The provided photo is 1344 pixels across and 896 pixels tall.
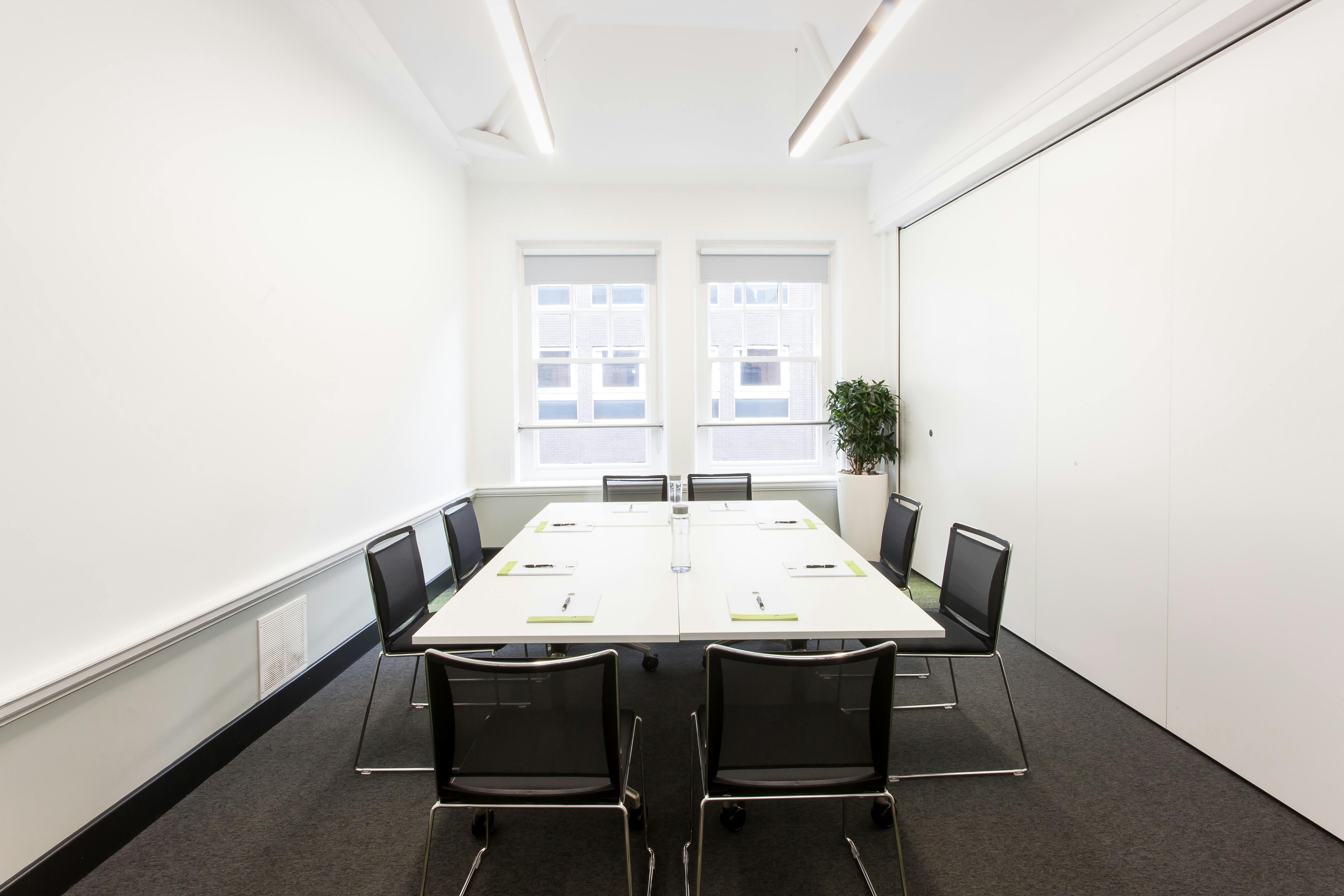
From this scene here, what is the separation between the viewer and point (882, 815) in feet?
6.24

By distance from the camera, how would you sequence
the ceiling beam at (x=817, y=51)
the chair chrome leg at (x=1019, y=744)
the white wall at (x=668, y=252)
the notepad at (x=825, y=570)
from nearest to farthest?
the chair chrome leg at (x=1019, y=744), the notepad at (x=825, y=570), the ceiling beam at (x=817, y=51), the white wall at (x=668, y=252)

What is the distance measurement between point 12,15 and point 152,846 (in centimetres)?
254

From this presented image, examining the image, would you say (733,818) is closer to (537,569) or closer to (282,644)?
(537,569)

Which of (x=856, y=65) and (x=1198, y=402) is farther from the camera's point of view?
(x=856, y=65)

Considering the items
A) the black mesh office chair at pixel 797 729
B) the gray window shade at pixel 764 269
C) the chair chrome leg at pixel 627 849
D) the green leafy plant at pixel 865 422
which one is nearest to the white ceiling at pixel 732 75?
the gray window shade at pixel 764 269

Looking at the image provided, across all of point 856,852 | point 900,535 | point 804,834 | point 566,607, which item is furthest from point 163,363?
point 900,535

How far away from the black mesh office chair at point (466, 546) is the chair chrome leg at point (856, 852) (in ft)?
4.33

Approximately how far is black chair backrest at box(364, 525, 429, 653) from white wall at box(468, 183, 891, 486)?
2.40 metres

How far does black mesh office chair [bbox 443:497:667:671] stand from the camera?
9.85 feet

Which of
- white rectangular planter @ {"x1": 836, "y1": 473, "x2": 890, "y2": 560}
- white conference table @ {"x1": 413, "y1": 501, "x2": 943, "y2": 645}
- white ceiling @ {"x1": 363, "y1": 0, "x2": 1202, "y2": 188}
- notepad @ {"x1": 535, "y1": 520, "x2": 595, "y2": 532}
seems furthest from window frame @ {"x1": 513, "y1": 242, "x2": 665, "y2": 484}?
white conference table @ {"x1": 413, "y1": 501, "x2": 943, "y2": 645}

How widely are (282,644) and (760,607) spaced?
2302 mm

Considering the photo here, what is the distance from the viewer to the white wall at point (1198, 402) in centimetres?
188

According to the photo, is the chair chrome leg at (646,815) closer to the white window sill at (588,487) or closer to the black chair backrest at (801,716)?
the black chair backrest at (801,716)

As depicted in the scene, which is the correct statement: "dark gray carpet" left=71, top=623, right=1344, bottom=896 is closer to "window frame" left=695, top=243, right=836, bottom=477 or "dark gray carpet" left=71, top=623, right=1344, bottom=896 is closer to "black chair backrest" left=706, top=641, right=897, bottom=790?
"black chair backrest" left=706, top=641, right=897, bottom=790
